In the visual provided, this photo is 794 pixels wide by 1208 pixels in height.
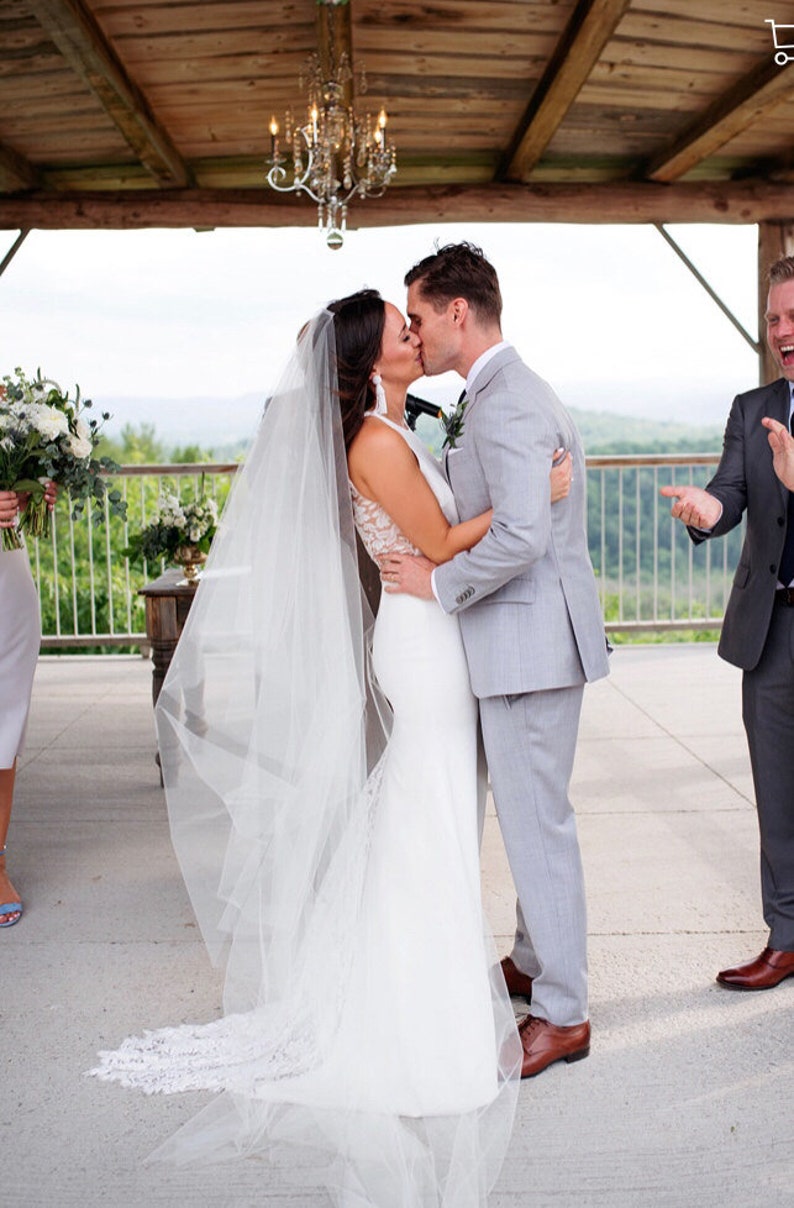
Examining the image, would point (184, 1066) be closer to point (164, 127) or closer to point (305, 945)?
point (305, 945)

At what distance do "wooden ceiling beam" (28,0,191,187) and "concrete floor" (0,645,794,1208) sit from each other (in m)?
3.28

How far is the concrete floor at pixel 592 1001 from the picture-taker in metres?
2.39

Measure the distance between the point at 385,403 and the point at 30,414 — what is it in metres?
1.32

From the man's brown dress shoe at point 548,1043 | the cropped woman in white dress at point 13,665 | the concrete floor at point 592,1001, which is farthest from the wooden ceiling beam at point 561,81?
the man's brown dress shoe at point 548,1043

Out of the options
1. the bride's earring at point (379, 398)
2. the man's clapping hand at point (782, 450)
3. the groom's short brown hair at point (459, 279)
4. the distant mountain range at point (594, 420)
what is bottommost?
the man's clapping hand at point (782, 450)

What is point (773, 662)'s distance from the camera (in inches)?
126

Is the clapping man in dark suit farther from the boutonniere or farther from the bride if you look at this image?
the bride

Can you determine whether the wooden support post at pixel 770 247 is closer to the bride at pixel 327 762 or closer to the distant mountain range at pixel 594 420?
the bride at pixel 327 762

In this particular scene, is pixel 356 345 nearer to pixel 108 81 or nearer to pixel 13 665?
pixel 13 665

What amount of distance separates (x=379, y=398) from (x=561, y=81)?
4051 mm

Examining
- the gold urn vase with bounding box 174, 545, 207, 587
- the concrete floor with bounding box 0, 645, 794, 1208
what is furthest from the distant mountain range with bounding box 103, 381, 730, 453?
the concrete floor with bounding box 0, 645, 794, 1208

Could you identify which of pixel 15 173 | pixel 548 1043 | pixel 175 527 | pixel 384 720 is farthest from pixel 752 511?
pixel 15 173

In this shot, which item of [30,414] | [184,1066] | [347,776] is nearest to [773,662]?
[347,776]

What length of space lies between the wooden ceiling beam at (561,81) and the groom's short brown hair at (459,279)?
3022 mm
